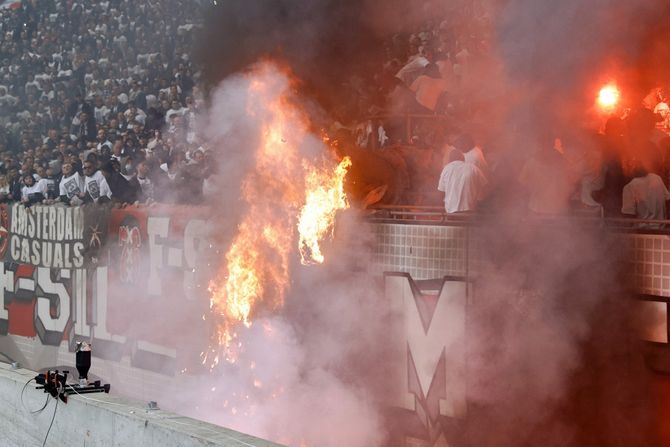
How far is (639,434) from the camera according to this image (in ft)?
20.7

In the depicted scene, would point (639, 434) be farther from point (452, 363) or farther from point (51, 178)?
point (51, 178)

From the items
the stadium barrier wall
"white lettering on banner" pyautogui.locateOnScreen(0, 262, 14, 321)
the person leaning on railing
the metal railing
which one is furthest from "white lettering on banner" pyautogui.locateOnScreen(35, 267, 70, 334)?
the person leaning on railing

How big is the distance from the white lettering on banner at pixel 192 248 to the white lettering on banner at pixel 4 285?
442 cm

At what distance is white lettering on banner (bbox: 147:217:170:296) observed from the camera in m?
10.5

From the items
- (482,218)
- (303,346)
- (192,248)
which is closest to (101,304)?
(192,248)

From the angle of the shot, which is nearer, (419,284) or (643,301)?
(643,301)

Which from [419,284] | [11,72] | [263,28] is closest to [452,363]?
[419,284]

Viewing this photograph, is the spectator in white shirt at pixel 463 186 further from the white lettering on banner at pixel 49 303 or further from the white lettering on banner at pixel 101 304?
the white lettering on banner at pixel 49 303

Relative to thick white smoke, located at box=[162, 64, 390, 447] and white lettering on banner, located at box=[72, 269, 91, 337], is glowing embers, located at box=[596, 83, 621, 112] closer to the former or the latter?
thick white smoke, located at box=[162, 64, 390, 447]

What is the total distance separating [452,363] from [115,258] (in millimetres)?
5596

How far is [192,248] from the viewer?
10070 mm

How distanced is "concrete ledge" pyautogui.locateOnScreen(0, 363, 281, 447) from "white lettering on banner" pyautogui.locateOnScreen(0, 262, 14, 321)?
6.20 m

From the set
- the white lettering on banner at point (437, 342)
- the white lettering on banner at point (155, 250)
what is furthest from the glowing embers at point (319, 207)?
the white lettering on banner at point (155, 250)

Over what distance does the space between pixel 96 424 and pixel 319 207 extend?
11.6ft
